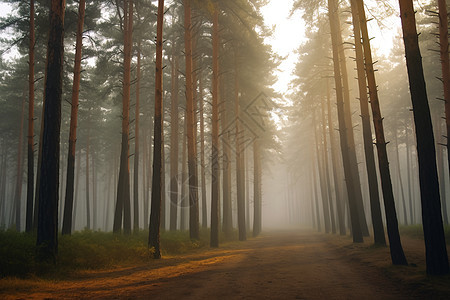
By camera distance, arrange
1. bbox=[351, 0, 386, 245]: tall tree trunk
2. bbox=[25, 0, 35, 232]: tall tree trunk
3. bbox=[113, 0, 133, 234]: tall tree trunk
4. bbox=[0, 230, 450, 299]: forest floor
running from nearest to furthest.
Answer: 1. bbox=[0, 230, 450, 299]: forest floor
2. bbox=[351, 0, 386, 245]: tall tree trunk
3. bbox=[25, 0, 35, 232]: tall tree trunk
4. bbox=[113, 0, 133, 234]: tall tree trunk

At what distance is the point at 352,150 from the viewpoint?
60.5ft

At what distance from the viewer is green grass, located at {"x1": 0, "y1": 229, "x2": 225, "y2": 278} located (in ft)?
24.6

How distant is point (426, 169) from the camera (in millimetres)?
6859

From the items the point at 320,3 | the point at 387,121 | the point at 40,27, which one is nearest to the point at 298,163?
the point at 387,121

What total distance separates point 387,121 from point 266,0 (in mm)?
19153

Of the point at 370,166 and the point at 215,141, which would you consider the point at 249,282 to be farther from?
the point at 215,141

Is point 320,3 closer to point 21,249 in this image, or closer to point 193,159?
point 193,159

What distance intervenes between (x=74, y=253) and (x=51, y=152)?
10.6 ft

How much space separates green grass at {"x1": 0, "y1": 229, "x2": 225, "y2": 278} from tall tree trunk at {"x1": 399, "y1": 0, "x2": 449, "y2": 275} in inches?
344

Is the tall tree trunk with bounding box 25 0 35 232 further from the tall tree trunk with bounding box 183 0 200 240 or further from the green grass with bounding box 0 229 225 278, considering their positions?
the tall tree trunk with bounding box 183 0 200 240

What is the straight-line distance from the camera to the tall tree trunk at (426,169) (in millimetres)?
6688

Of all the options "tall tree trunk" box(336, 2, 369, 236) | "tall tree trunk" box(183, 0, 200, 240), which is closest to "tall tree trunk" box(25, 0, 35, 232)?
"tall tree trunk" box(183, 0, 200, 240)

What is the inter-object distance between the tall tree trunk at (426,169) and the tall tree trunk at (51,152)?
9.66 m

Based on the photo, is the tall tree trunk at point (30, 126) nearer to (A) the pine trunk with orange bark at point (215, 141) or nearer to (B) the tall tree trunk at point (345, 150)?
(A) the pine trunk with orange bark at point (215, 141)
